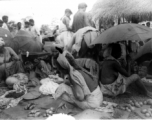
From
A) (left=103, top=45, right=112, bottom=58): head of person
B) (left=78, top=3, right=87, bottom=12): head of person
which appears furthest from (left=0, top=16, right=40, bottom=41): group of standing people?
(left=103, top=45, right=112, bottom=58): head of person

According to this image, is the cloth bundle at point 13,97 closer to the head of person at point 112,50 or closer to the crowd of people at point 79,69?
the crowd of people at point 79,69

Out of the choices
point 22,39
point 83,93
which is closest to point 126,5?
point 83,93

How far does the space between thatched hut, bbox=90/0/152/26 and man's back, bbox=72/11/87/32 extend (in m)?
0.13

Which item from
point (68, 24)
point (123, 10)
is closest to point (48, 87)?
point (68, 24)

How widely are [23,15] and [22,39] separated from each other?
0.29 meters

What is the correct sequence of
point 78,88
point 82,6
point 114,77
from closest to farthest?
point 78,88 < point 82,6 < point 114,77

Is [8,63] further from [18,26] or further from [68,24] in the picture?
[68,24]

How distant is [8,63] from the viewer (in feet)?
8.30

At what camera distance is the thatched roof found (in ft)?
7.80

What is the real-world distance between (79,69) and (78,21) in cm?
57

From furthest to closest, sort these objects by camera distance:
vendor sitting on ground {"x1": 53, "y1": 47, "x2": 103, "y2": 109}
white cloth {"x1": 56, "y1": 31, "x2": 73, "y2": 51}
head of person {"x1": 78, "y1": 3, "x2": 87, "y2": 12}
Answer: white cloth {"x1": 56, "y1": 31, "x2": 73, "y2": 51}
head of person {"x1": 78, "y1": 3, "x2": 87, "y2": 12}
vendor sitting on ground {"x1": 53, "y1": 47, "x2": 103, "y2": 109}

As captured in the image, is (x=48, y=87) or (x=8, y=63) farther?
(x=8, y=63)

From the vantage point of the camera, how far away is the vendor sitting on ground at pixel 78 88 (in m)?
2.24

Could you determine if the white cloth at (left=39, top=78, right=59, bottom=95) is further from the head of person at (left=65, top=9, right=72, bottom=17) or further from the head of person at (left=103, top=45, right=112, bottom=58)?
the head of person at (left=65, top=9, right=72, bottom=17)
